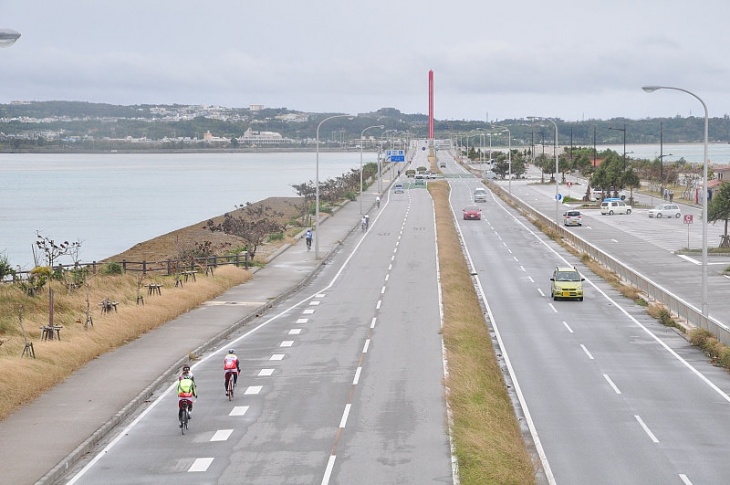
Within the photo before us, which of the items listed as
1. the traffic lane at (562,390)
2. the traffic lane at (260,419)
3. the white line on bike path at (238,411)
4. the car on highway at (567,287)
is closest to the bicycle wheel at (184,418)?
the traffic lane at (260,419)

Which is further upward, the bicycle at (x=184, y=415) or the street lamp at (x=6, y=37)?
the street lamp at (x=6, y=37)

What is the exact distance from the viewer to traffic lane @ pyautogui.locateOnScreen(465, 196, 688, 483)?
19.4m

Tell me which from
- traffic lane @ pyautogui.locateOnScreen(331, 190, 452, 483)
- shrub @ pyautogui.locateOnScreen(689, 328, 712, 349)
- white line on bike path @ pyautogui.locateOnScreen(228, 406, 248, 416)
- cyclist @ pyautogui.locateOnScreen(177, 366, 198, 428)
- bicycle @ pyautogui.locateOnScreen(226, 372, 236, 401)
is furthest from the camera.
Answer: shrub @ pyautogui.locateOnScreen(689, 328, 712, 349)

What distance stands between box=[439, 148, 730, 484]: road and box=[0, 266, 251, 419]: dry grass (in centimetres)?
1172

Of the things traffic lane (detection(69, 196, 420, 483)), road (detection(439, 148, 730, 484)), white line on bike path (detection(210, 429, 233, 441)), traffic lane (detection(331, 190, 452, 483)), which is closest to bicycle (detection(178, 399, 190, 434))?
traffic lane (detection(69, 196, 420, 483))

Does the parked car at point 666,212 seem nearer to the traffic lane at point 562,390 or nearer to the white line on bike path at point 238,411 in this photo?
the traffic lane at point 562,390

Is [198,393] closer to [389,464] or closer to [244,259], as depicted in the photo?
[389,464]

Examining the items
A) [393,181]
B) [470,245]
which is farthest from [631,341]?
[393,181]

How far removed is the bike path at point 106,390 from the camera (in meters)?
18.7

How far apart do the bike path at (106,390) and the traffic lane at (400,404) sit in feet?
16.5

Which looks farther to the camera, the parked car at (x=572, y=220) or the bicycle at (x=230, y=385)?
the parked car at (x=572, y=220)

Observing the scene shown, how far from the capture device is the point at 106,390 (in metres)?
24.5

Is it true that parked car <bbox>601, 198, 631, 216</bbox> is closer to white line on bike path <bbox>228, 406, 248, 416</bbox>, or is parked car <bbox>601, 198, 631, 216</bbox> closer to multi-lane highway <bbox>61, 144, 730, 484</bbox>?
multi-lane highway <bbox>61, 144, 730, 484</bbox>

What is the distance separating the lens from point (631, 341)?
109 feet
